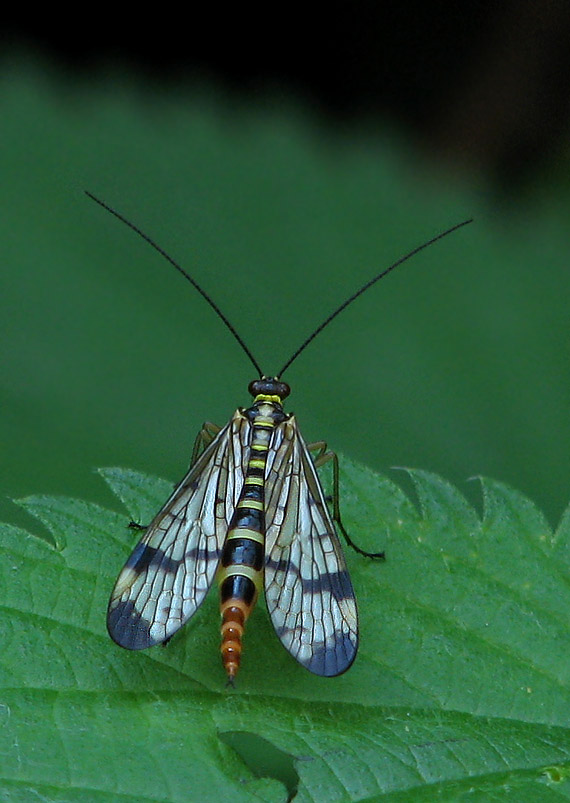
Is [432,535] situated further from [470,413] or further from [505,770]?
[470,413]

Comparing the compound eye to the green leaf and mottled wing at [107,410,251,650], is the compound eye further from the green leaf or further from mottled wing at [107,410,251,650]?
the green leaf

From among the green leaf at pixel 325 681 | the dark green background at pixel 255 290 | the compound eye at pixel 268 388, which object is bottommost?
the green leaf at pixel 325 681

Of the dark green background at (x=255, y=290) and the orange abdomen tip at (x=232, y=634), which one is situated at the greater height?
the dark green background at (x=255, y=290)

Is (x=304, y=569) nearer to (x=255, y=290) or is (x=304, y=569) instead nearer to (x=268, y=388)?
(x=268, y=388)

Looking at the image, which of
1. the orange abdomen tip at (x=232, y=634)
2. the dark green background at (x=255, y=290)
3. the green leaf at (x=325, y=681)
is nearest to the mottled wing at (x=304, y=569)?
the orange abdomen tip at (x=232, y=634)

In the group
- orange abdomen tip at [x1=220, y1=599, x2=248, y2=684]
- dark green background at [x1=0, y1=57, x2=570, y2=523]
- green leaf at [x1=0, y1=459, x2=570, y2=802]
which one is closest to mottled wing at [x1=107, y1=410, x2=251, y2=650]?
orange abdomen tip at [x1=220, y1=599, x2=248, y2=684]

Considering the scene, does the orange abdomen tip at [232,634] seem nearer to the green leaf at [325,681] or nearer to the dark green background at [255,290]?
the green leaf at [325,681]
